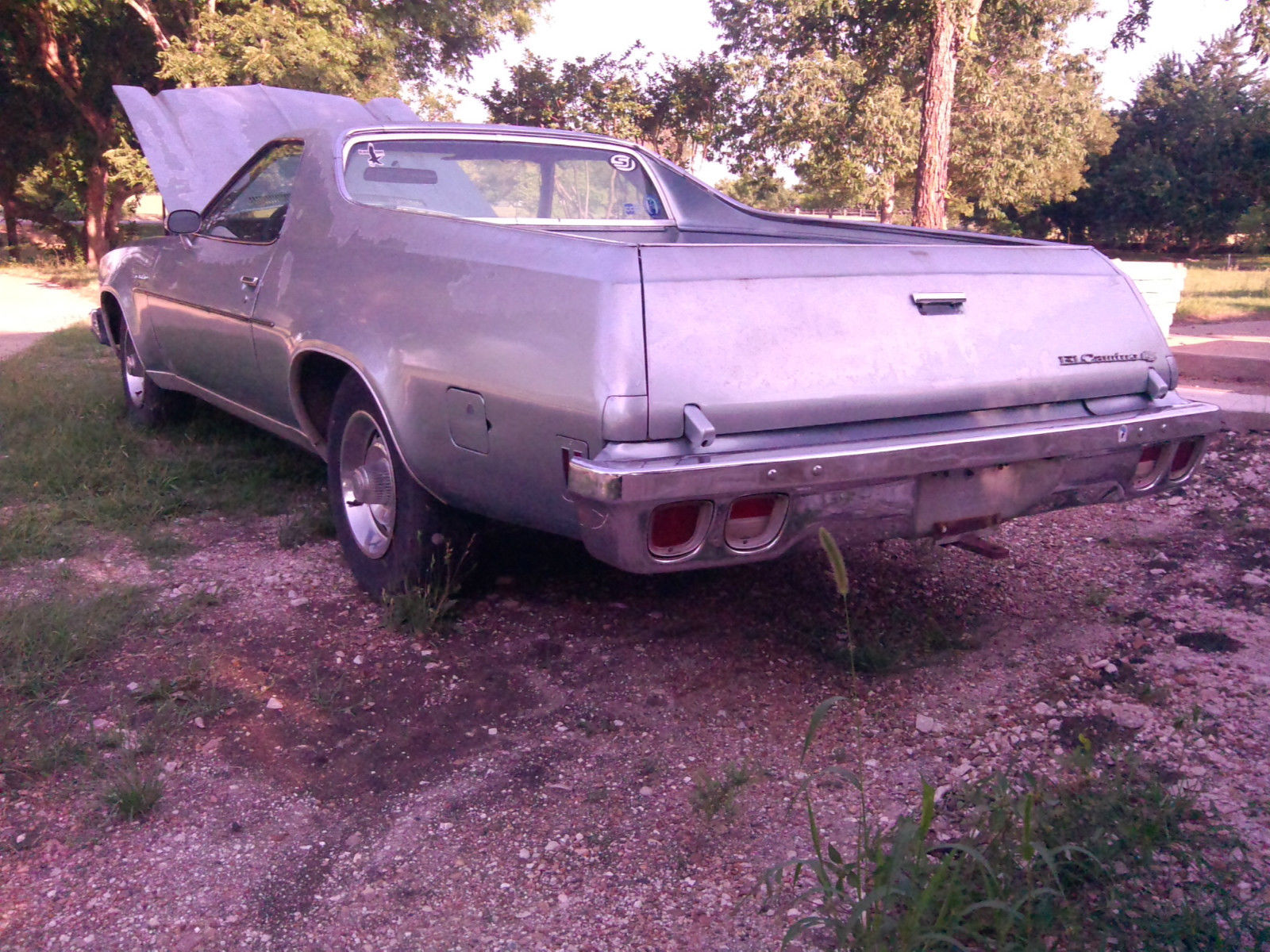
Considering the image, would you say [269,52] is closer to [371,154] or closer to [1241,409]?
[371,154]

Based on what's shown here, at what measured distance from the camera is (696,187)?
4746mm

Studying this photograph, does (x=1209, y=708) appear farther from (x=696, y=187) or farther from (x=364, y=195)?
(x=364, y=195)

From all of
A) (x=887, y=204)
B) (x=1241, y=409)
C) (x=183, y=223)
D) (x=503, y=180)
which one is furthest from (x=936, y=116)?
(x=887, y=204)

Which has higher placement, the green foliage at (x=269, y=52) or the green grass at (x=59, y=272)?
the green foliage at (x=269, y=52)

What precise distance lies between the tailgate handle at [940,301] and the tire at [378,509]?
1619 millimetres

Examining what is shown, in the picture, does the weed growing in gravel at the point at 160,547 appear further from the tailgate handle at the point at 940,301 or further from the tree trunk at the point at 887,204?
the tree trunk at the point at 887,204

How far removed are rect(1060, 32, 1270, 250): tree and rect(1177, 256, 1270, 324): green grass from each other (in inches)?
295

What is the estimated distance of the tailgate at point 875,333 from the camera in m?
2.65

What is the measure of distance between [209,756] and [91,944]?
73 centimetres

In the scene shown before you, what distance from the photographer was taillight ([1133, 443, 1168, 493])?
3260 millimetres

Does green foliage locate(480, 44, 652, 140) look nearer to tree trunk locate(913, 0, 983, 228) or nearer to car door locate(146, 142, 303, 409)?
tree trunk locate(913, 0, 983, 228)

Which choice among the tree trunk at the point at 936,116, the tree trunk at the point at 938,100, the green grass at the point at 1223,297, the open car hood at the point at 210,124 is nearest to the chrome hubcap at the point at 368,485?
the open car hood at the point at 210,124

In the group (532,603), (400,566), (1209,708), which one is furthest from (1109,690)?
(400,566)

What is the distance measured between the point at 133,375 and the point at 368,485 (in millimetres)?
3193
